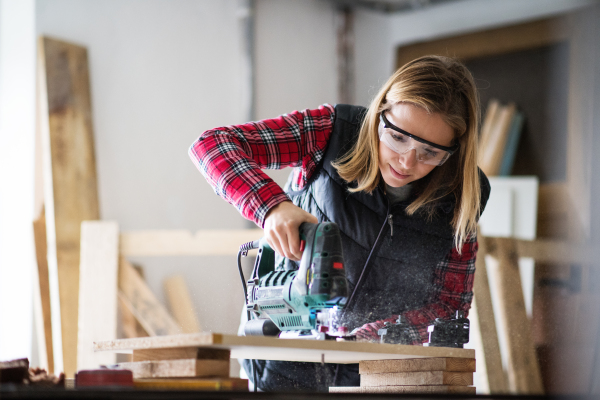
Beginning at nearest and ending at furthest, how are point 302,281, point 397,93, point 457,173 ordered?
1. point 302,281
2. point 397,93
3. point 457,173

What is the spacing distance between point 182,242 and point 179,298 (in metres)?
0.47

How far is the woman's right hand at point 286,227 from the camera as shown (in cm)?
132

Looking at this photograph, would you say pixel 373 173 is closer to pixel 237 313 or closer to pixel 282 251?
pixel 282 251

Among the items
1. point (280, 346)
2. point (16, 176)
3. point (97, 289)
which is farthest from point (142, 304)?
point (280, 346)

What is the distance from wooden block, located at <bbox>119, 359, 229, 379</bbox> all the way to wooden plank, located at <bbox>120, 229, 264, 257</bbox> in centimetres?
155

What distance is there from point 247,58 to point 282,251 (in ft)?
8.31

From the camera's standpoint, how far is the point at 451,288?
1777 mm

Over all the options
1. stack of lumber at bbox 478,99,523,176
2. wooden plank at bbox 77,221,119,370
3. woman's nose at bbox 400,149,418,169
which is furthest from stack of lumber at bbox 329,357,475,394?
stack of lumber at bbox 478,99,523,176

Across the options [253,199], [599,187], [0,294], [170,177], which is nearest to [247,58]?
[170,177]

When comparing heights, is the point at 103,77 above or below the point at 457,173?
above

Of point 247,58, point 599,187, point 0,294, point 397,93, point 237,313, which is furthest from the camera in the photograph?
point 247,58

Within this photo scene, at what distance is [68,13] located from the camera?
3.05 m

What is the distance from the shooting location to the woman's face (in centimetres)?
157

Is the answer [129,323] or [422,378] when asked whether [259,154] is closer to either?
[422,378]
